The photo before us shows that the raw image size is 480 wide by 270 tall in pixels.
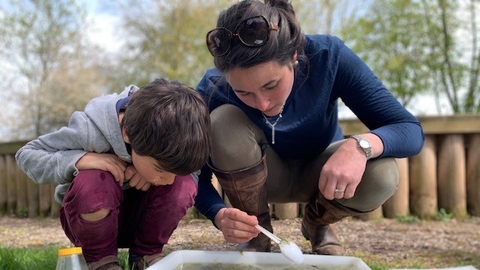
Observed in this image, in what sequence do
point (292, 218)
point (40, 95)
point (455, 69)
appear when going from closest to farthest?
Answer: point (292, 218), point (455, 69), point (40, 95)

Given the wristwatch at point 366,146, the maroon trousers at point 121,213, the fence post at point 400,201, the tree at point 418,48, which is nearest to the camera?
the maroon trousers at point 121,213

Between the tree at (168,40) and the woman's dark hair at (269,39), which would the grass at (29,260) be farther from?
the tree at (168,40)

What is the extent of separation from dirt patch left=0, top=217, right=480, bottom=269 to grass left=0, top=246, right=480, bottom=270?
2 cm

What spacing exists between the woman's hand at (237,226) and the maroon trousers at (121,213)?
0.15 metres

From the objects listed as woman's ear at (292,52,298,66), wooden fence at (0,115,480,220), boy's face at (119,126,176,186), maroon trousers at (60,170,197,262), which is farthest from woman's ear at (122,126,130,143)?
wooden fence at (0,115,480,220)

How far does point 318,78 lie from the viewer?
173 centimetres

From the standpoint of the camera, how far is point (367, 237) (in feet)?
9.00

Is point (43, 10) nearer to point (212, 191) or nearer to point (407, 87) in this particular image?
point (407, 87)

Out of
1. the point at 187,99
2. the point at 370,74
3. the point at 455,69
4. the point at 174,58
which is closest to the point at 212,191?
the point at 187,99

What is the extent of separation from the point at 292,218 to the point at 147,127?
2.51 feet

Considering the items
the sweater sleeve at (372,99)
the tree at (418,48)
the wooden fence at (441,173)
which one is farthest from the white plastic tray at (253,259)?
the tree at (418,48)

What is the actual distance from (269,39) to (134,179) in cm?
52

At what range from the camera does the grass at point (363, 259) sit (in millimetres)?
A: 1803

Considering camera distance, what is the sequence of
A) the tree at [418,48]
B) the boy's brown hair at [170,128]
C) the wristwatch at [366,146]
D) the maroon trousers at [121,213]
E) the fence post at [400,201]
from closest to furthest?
the boy's brown hair at [170,128], the maroon trousers at [121,213], the wristwatch at [366,146], the fence post at [400,201], the tree at [418,48]
